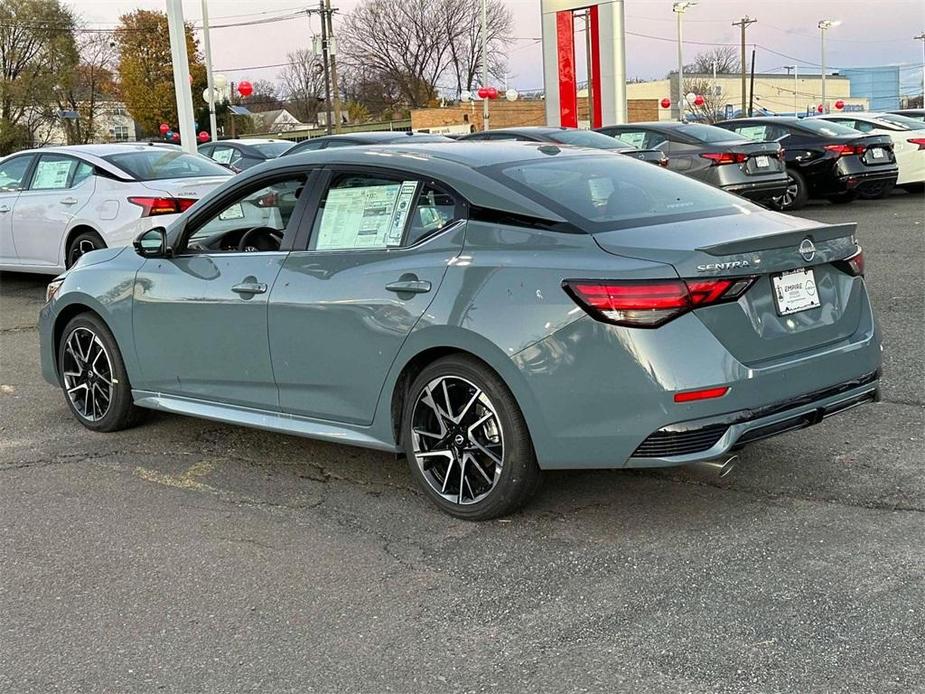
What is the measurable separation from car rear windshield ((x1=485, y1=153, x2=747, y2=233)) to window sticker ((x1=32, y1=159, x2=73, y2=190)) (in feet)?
24.3

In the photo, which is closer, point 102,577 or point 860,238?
point 102,577

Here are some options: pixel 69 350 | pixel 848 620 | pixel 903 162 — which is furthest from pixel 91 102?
pixel 848 620

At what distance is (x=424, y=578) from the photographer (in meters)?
3.82

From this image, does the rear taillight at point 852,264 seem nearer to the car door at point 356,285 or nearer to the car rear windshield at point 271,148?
the car door at point 356,285

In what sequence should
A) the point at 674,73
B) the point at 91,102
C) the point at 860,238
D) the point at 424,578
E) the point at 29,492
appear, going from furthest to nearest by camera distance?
the point at 674,73, the point at 91,102, the point at 860,238, the point at 29,492, the point at 424,578

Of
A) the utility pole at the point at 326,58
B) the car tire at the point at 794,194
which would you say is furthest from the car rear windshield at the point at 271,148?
the utility pole at the point at 326,58

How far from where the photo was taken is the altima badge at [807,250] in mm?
4090

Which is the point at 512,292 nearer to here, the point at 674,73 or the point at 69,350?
the point at 69,350

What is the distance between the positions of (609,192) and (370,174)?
3.57 feet

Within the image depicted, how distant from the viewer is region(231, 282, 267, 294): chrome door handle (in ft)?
16.1

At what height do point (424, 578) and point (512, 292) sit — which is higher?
point (512, 292)

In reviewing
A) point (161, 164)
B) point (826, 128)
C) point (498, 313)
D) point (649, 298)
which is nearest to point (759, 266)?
point (649, 298)

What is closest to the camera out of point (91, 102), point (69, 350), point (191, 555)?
point (191, 555)

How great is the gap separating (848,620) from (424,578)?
4.80ft
